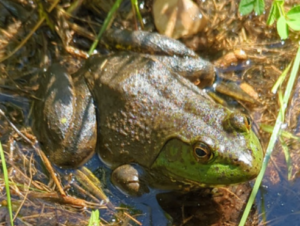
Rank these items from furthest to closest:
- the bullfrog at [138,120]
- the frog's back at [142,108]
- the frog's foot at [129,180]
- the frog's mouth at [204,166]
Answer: the frog's foot at [129,180], the frog's back at [142,108], the bullfrog at [138,120], the frog's mouth at [204,166]

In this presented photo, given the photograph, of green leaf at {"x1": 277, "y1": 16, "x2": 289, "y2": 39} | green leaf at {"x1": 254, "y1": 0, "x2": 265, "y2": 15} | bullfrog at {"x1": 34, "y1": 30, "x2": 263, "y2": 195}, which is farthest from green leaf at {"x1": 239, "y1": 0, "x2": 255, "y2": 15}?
bullfrog at {"x1": 34, "y1": 30, "x2": 263, "y2": 195}

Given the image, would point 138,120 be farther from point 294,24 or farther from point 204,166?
point 294,24

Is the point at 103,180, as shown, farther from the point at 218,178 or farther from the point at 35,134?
the point at 218,178

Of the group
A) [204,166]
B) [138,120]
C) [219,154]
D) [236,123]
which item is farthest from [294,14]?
[138,120]

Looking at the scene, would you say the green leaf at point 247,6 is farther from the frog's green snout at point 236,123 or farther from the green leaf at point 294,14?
the frog's green snout at point 236,123

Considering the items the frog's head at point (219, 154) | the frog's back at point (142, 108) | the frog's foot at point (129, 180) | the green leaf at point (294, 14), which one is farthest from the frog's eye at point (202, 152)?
the green leaf at point (294, 14)
